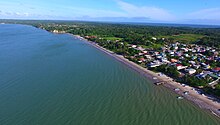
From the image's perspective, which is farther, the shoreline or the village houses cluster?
the village houses cluster

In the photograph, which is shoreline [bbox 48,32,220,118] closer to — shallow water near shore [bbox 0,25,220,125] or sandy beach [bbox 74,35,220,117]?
sandy beach [bbox 74,35,220,117]

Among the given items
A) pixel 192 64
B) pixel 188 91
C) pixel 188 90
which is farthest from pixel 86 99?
pixel 192 64

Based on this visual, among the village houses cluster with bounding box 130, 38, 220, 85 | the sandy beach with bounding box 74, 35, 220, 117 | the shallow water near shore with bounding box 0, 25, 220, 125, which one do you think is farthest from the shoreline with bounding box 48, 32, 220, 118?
the village houses cluster with bounding box 130, 38, 220, 85

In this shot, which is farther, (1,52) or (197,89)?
(1,52)

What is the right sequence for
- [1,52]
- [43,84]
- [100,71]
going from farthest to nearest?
[1,52] < [100,71] < [43,84]

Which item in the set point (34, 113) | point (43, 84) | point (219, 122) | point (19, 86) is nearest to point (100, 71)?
point (43, 84)

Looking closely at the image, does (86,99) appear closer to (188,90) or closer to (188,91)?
(188,91)

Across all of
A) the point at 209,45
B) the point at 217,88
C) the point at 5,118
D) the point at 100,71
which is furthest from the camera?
the point at 209,45

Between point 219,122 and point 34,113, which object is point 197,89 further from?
point 34,113
